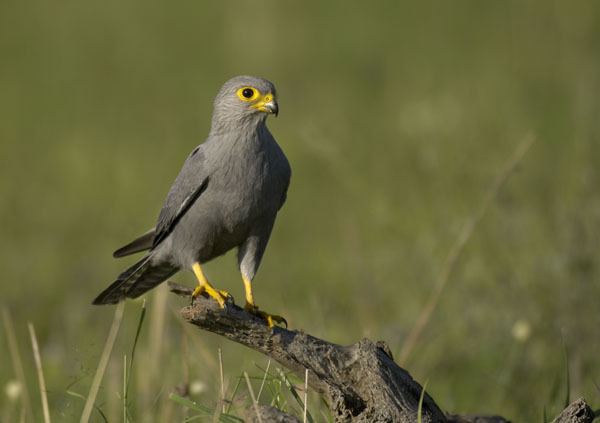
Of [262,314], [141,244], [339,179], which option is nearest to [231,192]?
[262,314]

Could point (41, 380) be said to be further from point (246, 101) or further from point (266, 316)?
point (246, 101)

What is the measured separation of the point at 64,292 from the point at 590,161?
16.7 feet

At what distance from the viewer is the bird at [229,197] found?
5547mm

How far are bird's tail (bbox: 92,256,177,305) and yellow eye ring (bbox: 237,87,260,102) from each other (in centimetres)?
94

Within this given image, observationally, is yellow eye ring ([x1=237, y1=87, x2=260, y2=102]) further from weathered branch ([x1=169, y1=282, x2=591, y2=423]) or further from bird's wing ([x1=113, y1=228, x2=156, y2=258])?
weathered branch ([x1=169, y1=282, x2=591, y2=423])

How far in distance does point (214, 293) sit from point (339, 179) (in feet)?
13.7

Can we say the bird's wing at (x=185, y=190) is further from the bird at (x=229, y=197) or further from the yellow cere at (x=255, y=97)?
the yellow cere at (x=255, y=97)

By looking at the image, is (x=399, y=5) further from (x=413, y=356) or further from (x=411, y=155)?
(x=413, y=356)

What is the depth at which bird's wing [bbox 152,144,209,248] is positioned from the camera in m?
5.68

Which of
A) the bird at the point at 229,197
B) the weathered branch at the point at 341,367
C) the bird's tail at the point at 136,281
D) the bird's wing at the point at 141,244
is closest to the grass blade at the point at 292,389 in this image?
the weathered branch at the point at 341,367

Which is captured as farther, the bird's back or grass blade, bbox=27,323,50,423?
the bird's back

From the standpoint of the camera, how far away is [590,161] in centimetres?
759

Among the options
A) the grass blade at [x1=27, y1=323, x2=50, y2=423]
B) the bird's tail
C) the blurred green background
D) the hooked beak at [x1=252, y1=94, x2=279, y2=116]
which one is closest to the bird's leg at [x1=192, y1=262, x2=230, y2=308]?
the blurred green background

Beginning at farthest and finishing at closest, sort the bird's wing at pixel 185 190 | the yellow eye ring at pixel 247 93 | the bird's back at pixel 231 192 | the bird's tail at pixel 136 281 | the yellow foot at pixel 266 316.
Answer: the bird's tail at pixel 136 281
the yellow eye ring at pixel 247 93
the bird's wing at pixel 185 190
the bird's back at pixel 231 192
the yellow foot at pixel 266 316
